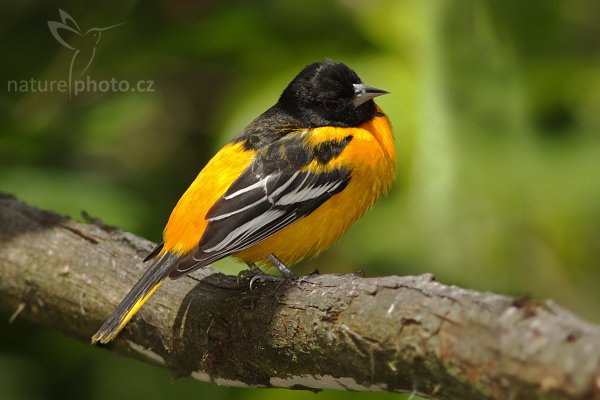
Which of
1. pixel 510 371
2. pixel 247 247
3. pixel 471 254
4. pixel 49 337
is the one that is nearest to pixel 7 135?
pixel 49 337

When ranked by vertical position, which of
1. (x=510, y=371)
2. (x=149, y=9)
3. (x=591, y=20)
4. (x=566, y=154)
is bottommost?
(x=510, y=371)

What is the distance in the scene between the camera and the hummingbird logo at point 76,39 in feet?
20.7

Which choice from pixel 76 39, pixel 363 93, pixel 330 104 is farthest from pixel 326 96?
pixel 76 39

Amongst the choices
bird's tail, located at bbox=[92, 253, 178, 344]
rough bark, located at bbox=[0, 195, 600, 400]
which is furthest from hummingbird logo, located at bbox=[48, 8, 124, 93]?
bird's tail, located at bbox=[92, 253, 178, 344]

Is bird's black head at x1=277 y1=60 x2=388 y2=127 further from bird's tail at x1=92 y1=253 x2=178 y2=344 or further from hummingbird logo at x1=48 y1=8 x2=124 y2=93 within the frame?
hummingbird logo at x1=48 y1=8 x2=124 y2=93

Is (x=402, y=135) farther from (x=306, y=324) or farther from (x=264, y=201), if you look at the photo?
(x=306, y=324)

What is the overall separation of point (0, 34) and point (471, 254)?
157 inches

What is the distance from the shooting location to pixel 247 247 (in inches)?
160

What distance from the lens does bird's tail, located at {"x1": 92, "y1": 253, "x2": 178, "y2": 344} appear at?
3752mm

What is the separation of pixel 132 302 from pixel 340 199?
1.20m

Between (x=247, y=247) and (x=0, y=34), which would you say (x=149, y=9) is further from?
(x=247, y=247)

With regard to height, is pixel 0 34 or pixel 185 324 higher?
pixel 0 34

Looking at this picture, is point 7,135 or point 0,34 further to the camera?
point 0,34

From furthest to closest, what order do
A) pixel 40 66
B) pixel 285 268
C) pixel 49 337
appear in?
pixel 40 66 → pixel 49 337 → pixel 285 268
